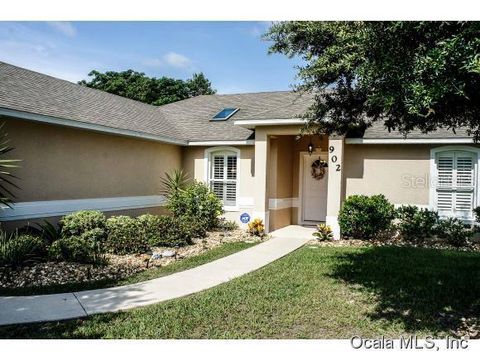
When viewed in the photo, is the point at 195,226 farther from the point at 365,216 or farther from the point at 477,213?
the point at 477,213

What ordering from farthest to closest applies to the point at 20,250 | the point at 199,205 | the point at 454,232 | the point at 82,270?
the point at 199,205, the point at 454,232, the point at 82,270, the point at 20,250

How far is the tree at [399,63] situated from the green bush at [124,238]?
5.61 m

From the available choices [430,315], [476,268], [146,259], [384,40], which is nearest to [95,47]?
[146,259]

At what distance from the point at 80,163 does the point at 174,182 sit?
3740mm

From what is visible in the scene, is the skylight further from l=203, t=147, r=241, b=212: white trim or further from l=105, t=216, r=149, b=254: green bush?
l=105, t=216, r=149, b=254: green bush

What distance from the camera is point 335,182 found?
1246 centimetres

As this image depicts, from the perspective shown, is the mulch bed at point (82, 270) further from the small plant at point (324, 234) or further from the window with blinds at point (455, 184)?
the window with blinds at point (455, 184)

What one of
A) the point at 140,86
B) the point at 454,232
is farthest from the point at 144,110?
the point at 140,86

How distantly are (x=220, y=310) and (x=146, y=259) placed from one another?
128 inches

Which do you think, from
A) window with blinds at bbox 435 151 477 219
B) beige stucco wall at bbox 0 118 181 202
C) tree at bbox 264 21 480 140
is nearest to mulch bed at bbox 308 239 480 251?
window with blinds at bbox 435 151 477 219

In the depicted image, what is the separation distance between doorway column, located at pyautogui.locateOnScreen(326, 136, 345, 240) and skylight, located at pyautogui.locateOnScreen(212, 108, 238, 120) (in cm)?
574

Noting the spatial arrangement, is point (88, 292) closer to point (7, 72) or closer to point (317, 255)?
point (317, 255)

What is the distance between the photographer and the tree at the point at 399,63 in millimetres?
3994

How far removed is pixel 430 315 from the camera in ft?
18.9
